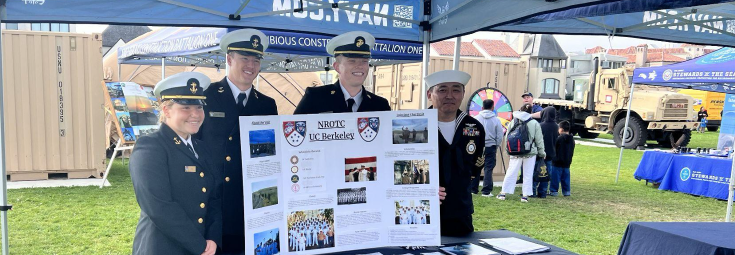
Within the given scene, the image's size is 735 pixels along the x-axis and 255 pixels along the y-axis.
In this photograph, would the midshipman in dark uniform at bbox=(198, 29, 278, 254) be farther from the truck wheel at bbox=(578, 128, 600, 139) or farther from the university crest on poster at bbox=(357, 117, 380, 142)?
the truck wheel at bbox=(578, 128, 600, 139)

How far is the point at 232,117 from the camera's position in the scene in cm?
222

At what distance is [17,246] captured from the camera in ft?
14.8

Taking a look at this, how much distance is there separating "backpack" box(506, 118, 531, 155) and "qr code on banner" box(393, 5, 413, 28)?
403cm

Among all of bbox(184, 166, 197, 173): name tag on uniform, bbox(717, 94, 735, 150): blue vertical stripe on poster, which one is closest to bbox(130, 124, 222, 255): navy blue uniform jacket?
bbox(184, 166, 197, 173): name tag on uniform

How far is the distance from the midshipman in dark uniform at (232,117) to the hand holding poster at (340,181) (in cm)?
14

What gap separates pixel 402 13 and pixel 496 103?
542 centimetres

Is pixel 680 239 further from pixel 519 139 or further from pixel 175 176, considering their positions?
pixel 519 139

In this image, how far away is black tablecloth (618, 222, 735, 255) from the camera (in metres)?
2.63

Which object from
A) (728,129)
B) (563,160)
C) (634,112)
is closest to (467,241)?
(563,160)

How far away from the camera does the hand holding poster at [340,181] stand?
2.14 m

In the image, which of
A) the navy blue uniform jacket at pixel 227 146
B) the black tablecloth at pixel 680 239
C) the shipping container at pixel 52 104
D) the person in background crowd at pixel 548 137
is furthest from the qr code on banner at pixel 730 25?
the shipping container at pixel 52 104

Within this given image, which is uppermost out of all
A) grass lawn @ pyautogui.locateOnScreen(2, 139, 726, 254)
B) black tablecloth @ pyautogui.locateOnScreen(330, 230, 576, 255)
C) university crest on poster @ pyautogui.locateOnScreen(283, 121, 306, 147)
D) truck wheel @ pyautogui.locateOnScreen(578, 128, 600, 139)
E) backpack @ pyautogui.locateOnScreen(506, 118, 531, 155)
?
university crest on poster @ pyautogui.locateOnScreen(283, 121, 306, 147)

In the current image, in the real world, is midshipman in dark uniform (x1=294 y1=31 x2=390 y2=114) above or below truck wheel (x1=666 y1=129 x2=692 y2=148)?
above

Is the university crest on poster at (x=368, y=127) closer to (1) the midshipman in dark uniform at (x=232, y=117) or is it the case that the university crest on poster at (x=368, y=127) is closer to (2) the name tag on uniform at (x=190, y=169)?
(1) the midshipman in dark uniform at (x=232, y=117)
